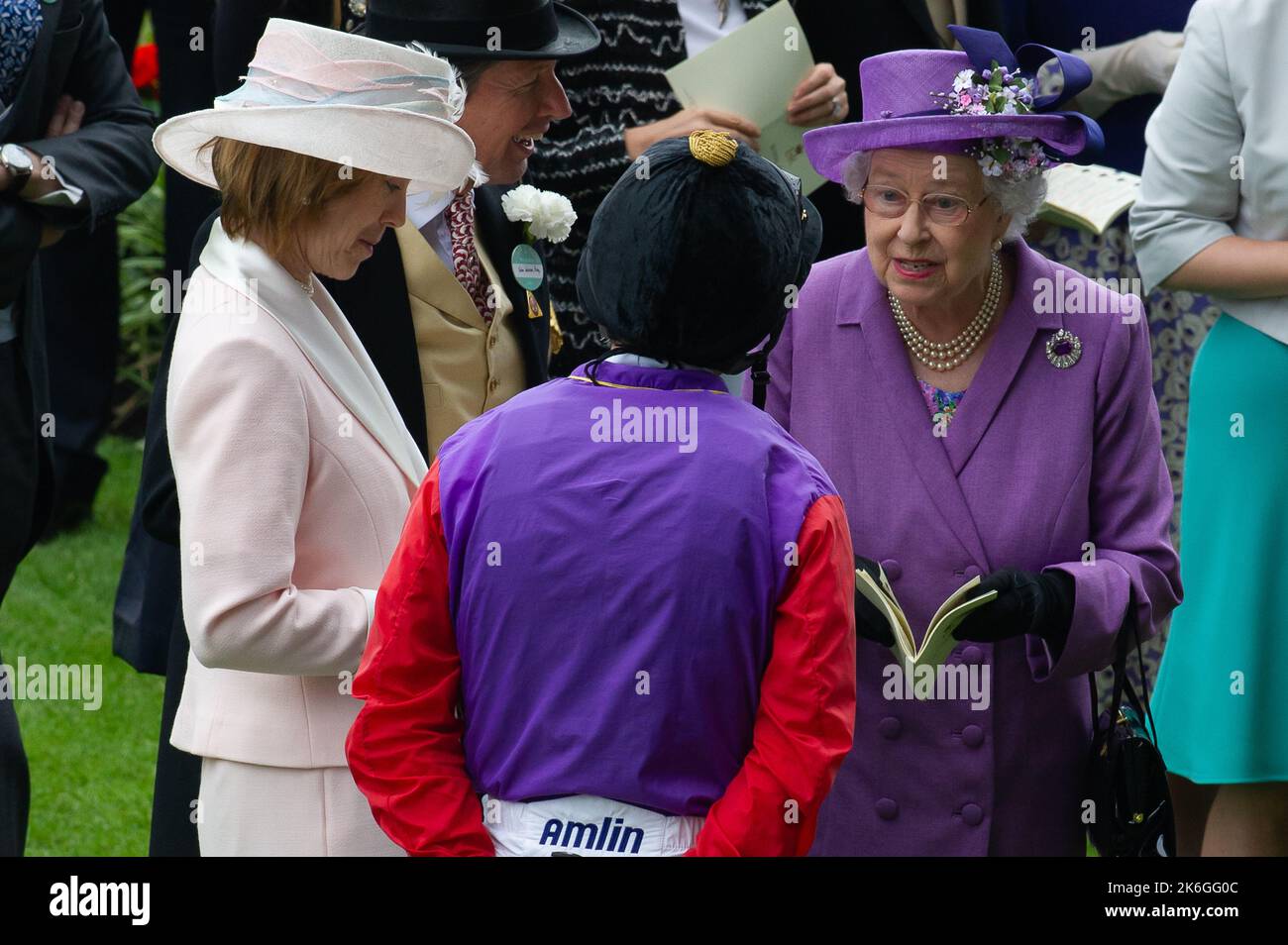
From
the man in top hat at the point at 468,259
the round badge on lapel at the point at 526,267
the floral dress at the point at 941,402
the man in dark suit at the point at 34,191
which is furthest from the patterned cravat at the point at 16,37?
the floral dress at the point at 941,402

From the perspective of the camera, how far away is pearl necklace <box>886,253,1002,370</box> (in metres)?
3.34

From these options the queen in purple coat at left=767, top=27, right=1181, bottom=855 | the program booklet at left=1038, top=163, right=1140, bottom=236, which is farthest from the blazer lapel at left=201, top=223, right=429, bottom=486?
the program booklet at left=1038, top=163, right=1140, bottom=236

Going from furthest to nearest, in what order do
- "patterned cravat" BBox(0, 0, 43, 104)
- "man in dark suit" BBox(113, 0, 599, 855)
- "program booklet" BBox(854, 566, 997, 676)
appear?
"patterned cravat" BBox(0, 0, 43, 104) → "man in dark suit" BBox(113, 0, 599, 855) → "program booklet" BBox(854, 566, 997, 676)

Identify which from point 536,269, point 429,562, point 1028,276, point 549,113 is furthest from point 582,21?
point 429,562

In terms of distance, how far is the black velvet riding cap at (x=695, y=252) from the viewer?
2.39 m

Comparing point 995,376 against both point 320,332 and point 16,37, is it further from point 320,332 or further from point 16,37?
point 16,37

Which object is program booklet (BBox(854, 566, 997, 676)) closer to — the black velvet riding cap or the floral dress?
the floral dress

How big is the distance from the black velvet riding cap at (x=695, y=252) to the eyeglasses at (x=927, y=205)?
2.67 ft

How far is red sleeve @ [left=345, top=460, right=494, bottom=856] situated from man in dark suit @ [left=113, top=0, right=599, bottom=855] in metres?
0.90

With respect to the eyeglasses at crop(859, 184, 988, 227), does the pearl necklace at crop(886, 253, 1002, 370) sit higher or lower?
lower

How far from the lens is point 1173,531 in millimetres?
5242

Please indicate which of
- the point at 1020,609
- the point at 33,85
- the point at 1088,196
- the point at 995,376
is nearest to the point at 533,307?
the point at 995,376

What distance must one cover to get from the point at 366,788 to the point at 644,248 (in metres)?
0.85

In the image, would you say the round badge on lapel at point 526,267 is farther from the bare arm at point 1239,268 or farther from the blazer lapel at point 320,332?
the bare arm at point 1239,268
